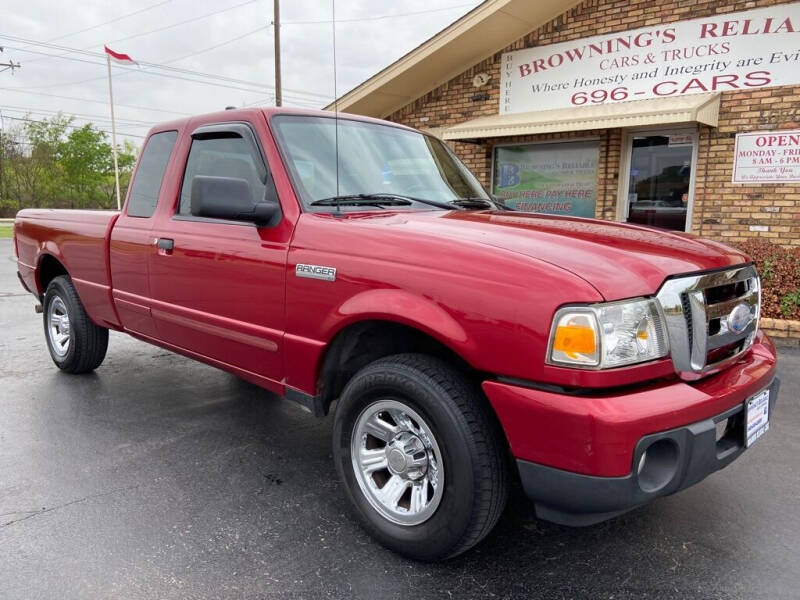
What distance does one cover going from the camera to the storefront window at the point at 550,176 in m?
9.71

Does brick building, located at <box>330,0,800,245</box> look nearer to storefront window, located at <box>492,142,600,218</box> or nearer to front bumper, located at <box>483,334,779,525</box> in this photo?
storefront window, located at <box>492,142,600,218</box>

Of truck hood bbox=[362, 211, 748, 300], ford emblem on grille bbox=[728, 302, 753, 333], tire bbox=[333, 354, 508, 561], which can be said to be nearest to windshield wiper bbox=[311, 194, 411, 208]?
truck hood bbox=[362, 211, 748, 300]

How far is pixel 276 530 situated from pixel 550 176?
8.52m

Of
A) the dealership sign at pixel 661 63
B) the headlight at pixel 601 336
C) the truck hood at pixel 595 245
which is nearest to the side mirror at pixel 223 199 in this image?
the truck hood at pixel 595 245

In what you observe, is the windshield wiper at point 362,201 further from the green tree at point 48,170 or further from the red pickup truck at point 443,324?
the green tree at point 48,170

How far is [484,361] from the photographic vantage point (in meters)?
2.19

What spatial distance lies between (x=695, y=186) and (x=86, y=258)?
25.4ft

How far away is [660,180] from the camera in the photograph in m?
9.07

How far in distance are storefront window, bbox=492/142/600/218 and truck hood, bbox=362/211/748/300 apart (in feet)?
22.0

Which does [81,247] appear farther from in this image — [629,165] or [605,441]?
→ [629,165]

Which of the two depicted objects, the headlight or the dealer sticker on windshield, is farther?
the dealer sticker on windshield

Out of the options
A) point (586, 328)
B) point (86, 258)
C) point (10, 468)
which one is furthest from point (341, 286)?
point (86, 258)

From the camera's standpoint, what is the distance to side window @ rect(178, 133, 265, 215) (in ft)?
10.8

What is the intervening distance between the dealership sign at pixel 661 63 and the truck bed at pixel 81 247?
24.2ft
